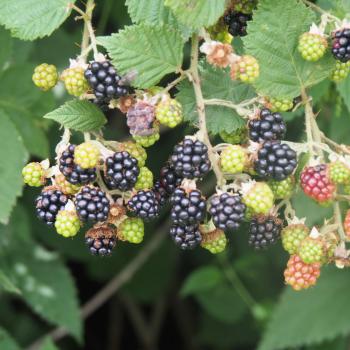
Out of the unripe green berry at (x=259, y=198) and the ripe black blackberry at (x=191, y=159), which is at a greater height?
the ripe black blackberry at (x=191, y=159)

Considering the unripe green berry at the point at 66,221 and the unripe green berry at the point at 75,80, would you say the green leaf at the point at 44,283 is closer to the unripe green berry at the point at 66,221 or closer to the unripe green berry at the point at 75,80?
the unripe green berry at the point at 66,221

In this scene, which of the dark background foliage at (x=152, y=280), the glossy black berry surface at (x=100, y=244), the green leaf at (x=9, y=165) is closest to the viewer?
the glossy black berry surface at (x=100, y=244)

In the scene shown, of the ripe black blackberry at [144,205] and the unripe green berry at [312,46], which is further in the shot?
the unripe green berry at [312,46]

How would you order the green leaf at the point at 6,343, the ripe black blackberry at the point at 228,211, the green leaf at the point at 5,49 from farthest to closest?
the green leaf at the point at 6,343 < the green leaf at the point at 5,49 < the ripe black blackberry at the point at 228,211

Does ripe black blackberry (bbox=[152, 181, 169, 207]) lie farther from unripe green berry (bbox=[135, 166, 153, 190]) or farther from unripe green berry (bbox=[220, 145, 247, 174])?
unripe green berry (bbox=[220, 145, 247, 174])

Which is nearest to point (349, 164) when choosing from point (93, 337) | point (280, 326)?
point (280, 326)

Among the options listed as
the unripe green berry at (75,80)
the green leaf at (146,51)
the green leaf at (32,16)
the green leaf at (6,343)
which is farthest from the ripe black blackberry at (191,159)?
the green leaf at (6,343)

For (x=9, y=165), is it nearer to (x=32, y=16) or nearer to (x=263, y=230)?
(x=32, y=16)

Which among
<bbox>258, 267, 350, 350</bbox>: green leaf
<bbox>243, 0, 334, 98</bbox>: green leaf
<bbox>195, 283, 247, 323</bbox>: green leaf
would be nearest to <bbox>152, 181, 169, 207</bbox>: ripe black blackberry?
<bbox>243, 0, 334, 98</bbox>: green leaf
